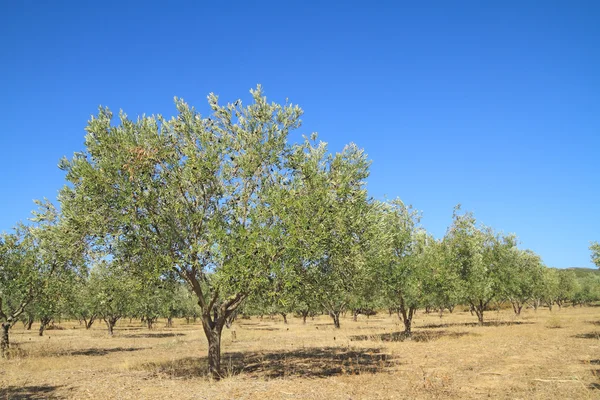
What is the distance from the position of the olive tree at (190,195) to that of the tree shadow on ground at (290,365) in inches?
135

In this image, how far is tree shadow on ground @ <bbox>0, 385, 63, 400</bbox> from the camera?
702 inches

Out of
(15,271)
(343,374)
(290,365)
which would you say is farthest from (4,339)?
(343,374)

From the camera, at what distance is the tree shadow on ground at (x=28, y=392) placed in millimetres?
17828

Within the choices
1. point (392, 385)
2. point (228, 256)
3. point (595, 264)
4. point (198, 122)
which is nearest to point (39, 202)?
point (198, 122)

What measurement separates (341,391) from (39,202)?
1987 cm

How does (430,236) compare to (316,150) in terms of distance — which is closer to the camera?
(316,150)

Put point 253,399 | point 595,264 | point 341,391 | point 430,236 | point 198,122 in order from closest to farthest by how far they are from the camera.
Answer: point 253,399 < point 341,391 < point 198,122 < point 595,264 < point 430,236

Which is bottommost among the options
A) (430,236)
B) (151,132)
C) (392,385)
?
(392,385)

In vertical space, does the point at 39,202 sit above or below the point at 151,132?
below

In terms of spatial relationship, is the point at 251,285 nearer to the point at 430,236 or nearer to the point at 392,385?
the point at 392,385

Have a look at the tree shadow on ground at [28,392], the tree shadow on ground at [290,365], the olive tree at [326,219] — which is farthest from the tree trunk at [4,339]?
the olive tree at [326,219]

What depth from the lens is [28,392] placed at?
19.1m

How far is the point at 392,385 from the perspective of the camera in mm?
18969

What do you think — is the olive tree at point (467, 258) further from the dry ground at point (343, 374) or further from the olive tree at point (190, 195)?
the olive tree at point (190, 195)
